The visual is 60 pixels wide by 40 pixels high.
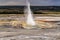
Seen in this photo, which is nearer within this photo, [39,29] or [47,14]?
[39,29]

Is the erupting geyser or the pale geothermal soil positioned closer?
the pale geothermal soil

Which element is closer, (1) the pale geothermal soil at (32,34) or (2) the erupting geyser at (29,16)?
(1) the pale geothermal soil at (32,34)

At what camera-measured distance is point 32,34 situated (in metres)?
0.80

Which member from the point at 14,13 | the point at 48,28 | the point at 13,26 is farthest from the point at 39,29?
the point at 14,13

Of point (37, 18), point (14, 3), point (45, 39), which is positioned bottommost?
point (45, 39)

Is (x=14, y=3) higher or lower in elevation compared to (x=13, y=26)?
higher

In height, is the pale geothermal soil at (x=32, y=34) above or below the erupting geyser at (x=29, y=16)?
below

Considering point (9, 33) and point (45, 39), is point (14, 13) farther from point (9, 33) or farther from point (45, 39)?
point (45, 39)

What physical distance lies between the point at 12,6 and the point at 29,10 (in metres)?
0.12

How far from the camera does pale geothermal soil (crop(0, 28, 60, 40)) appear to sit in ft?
2.49

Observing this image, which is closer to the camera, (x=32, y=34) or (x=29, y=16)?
(x=32, y=34)

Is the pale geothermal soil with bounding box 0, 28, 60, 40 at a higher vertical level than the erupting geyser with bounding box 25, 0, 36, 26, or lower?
lower

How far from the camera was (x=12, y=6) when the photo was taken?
1038 millimetres

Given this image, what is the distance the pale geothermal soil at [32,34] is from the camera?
76cm
